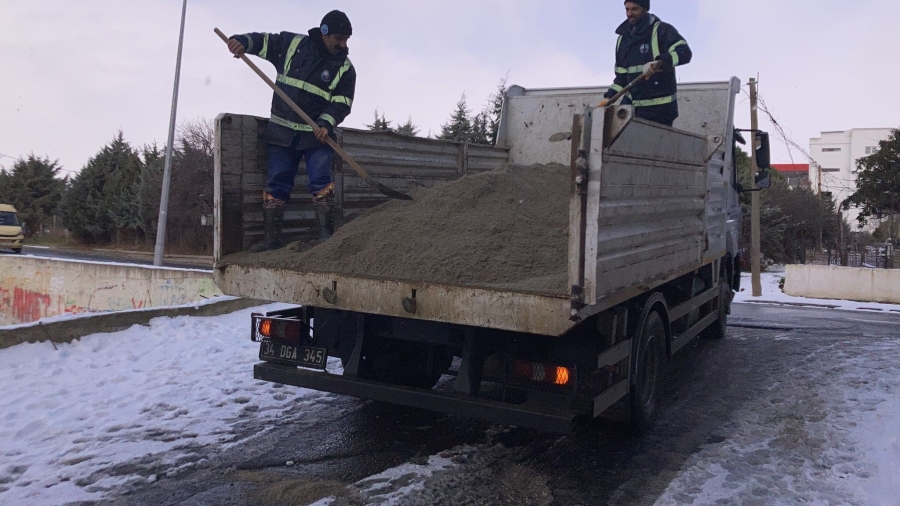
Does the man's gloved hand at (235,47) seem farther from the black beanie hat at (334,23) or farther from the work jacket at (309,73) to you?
the black beanie hat at (334,23)

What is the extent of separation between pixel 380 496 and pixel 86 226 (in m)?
41.7

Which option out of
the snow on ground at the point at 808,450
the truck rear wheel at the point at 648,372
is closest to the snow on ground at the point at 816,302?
the snow on ground at the point at 808,450

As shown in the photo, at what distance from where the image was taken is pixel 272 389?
6.05m

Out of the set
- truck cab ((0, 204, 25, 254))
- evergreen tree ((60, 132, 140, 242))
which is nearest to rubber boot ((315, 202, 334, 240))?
truck cab ((0, 204, 25, 254))

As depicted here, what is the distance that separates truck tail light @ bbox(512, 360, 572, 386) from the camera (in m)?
4.12

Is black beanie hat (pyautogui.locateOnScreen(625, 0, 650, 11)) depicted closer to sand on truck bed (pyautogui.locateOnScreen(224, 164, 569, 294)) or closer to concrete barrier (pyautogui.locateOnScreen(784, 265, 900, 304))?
sand on truck bed (pyautogui.locateOnScreen(224, 164, 569, 294))

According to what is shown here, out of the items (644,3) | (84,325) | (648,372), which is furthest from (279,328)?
(644,3)

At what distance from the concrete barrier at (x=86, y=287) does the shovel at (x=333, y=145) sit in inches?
399

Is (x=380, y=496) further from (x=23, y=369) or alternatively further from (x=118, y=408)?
(x=23, y=369)

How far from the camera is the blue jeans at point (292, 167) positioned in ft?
17.6

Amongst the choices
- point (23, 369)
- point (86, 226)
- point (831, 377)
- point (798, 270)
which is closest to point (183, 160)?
point (86, 226)

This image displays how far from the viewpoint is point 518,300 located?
12.5ft

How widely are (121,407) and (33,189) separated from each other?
47078 mm

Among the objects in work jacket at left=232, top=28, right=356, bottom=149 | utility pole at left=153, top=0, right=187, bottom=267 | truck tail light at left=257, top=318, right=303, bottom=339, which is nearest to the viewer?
truck tail light at left=257, top=318, right=303, bottom=339
